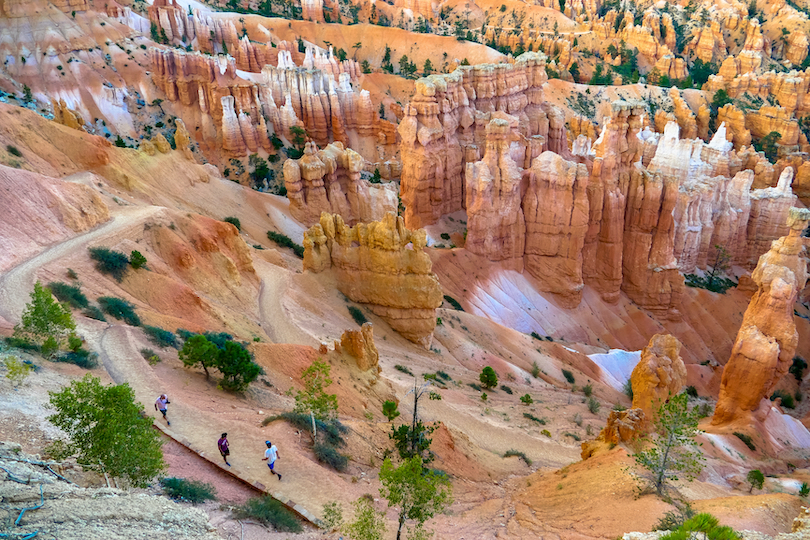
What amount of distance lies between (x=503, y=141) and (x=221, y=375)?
32.3m

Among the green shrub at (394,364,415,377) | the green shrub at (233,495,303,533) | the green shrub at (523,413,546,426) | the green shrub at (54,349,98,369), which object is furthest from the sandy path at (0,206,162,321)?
the green shrub at (523,413,546,426)

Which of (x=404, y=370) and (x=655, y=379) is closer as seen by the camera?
(x=655, y=379)

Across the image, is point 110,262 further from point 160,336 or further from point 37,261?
point 160,336

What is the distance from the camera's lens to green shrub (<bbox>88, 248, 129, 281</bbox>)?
25594 mm

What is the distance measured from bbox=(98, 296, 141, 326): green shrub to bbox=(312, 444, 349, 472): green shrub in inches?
358

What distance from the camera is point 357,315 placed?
33250mm

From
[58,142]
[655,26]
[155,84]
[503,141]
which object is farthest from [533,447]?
[655,26]

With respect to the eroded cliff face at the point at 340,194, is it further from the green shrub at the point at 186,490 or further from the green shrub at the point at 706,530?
the green shrub at the point at 706,530

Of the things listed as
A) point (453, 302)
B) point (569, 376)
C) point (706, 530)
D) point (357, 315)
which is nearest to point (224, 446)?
point (706, 530)

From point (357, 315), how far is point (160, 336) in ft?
41.6

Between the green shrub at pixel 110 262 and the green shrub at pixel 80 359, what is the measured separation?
7549mm

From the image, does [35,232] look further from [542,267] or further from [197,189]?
[542,267]

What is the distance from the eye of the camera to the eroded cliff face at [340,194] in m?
49.5

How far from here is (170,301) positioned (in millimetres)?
26250
